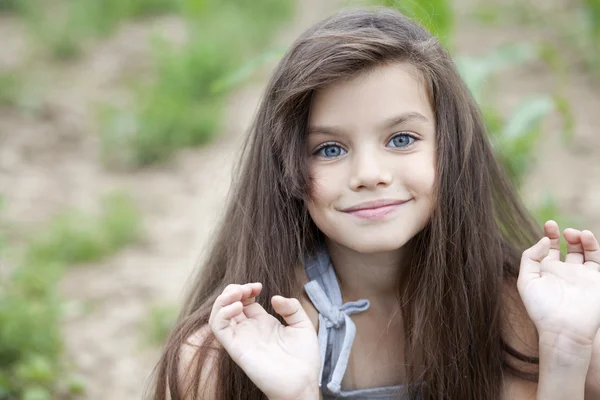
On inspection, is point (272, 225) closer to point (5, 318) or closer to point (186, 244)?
point (5, 318)

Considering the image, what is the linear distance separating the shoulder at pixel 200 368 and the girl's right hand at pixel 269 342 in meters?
0.20

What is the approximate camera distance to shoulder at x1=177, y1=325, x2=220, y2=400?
1.83 m

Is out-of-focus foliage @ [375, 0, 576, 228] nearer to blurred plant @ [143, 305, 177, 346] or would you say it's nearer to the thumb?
the thumb

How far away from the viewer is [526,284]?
1.72m

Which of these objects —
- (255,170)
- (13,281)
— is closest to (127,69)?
(13,281)

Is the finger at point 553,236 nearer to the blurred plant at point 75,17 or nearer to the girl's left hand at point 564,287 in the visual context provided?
the girl's left hand at point 564,287

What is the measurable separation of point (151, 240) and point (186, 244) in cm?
16

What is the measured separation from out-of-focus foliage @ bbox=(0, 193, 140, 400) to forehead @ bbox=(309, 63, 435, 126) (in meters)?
1.37

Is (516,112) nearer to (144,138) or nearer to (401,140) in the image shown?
(401,140)

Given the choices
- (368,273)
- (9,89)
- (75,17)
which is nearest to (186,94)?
(9,89)

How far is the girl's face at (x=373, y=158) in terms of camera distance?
1690mm

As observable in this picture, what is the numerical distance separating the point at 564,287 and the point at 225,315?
71 centimetres

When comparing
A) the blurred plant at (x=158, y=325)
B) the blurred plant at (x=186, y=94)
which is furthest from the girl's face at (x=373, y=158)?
the blurred plant at (x=186, y=94)

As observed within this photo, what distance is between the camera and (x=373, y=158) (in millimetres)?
1682
